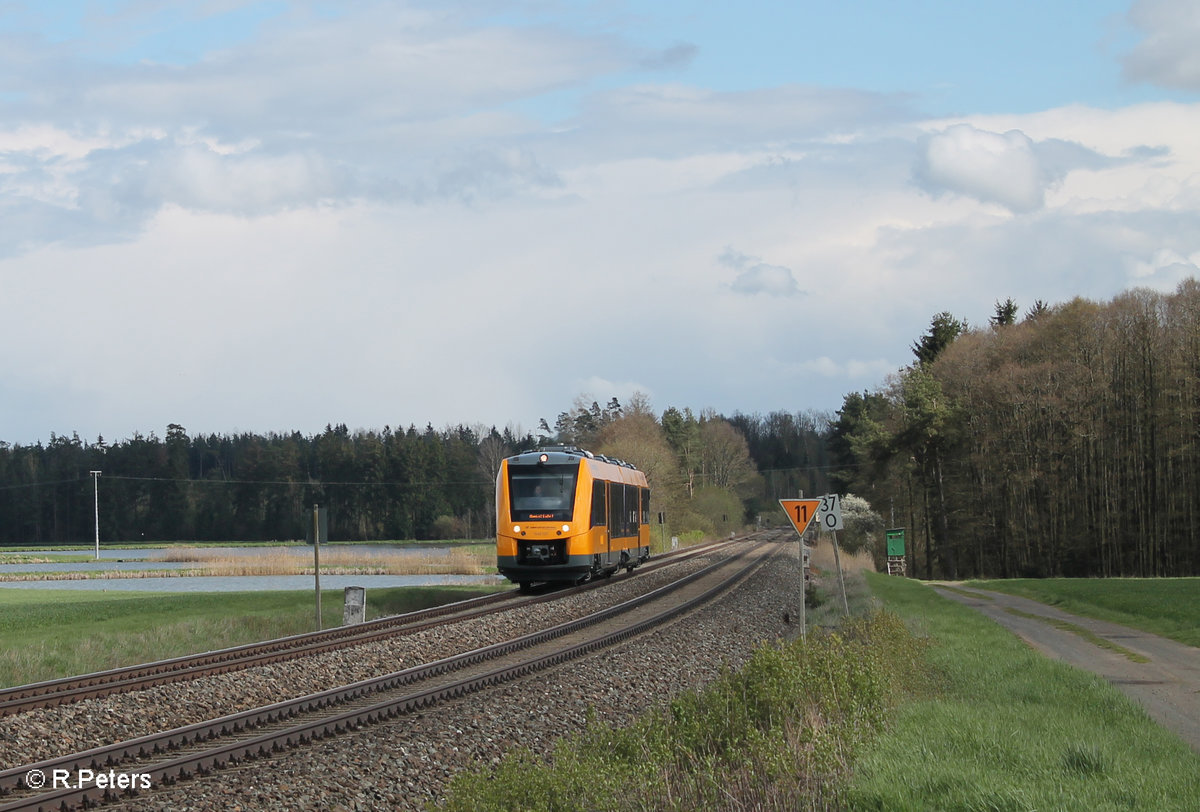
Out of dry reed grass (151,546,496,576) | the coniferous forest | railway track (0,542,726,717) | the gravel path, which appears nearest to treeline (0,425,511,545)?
the coniferous forest

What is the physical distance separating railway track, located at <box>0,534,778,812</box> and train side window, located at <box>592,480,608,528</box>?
791 centimetres

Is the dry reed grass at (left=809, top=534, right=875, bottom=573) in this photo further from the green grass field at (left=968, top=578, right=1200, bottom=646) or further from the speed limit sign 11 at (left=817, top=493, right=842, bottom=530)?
the speed limit sign 11 at (left=817, top=493, right=842, bottom=530)

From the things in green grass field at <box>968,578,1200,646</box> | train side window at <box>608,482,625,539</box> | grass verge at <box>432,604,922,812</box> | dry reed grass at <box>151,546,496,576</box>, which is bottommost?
dry reed grass at <box>151,546,496,576</box>

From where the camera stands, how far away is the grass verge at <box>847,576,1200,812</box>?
652 cm

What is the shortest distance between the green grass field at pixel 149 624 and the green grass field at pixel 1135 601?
16.8 meters

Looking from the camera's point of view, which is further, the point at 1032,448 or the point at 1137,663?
the point at 1032,448

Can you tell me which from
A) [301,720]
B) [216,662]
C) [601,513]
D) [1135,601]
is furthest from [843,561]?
[301,720]

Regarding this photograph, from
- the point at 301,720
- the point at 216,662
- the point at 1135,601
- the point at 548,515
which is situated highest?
the point at 548,515

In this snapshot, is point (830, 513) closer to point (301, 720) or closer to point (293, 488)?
point (301, 720)

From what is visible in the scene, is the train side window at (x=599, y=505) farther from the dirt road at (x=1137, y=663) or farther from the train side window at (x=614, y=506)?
the dirt road at (x=1137, y=663)

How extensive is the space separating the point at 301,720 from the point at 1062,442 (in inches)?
1956

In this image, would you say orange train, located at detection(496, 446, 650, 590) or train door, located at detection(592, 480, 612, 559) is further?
train door, located at detection(592, 480, 612, 559)

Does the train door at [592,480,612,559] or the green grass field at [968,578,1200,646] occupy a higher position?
the train door at [592,480,612,559]

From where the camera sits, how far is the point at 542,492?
27.9 meters
